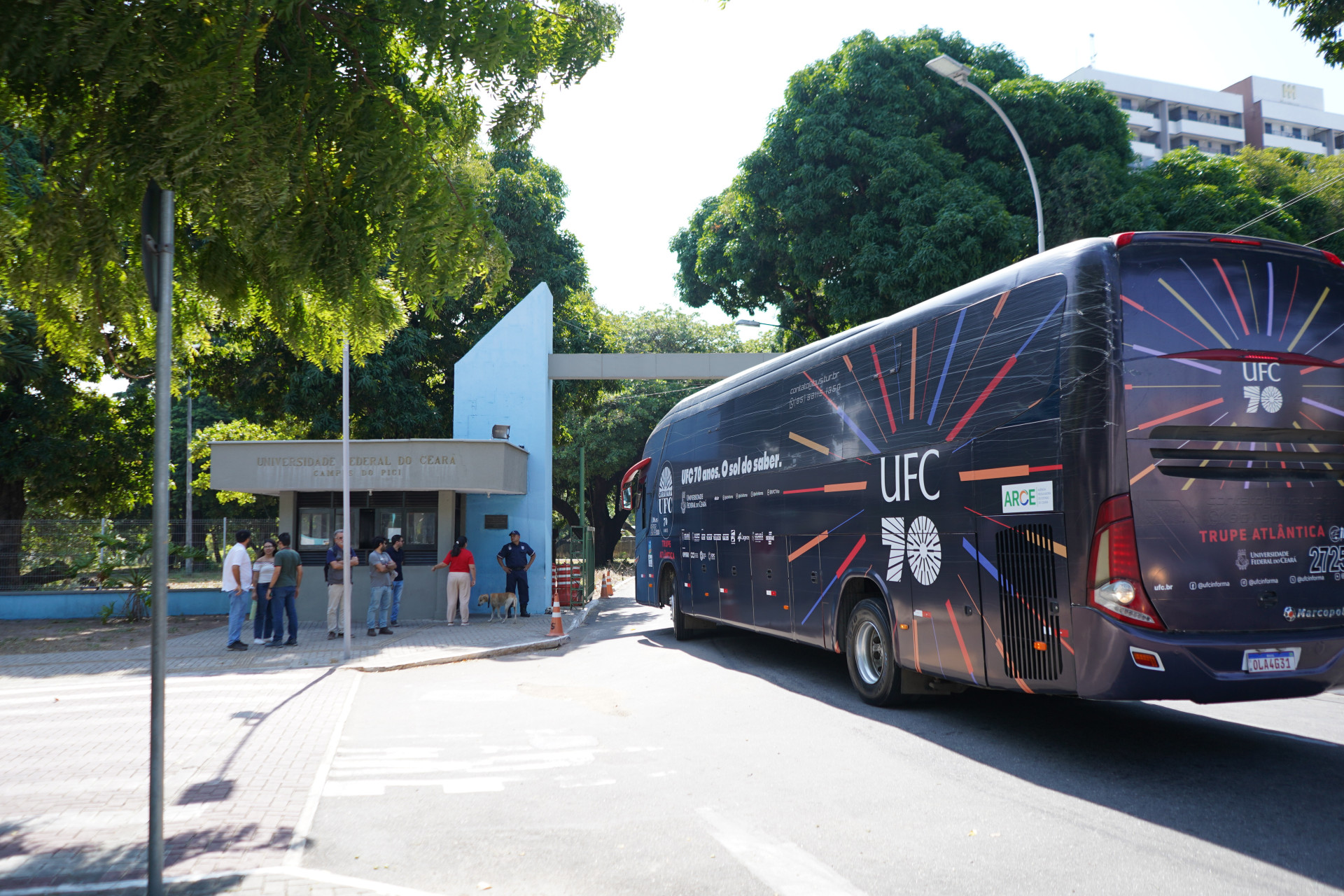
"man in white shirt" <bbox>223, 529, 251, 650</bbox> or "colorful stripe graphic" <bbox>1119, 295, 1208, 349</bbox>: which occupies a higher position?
"colorful stripe graphic" <bbox>1119, 295, 1208, 349</bbox>

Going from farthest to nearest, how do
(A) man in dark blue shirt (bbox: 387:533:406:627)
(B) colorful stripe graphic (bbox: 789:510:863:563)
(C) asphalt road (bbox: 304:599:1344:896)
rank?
(A) man in dark blue shirt (bbox: 387:533:406:627) → (B) colorful stripe graphic (bbox: 789:510:863:563) → (C) asphalt road (bbox: 304:599:1344:896)

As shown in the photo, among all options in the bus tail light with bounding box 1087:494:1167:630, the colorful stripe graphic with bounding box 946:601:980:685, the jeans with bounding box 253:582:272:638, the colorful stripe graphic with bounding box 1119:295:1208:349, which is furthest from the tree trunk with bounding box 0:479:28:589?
the colorful stripe graphic with bounding box 1119:295:1208:349

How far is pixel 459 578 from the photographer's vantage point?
1797 centimetres

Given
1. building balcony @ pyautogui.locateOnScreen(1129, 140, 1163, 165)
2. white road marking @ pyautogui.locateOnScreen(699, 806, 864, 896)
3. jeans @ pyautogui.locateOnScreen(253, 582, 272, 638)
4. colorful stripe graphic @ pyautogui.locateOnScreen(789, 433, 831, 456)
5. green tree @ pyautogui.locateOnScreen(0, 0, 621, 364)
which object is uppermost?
building balcony @ pyautogui.locateOnScreen(1129, 140, 1163, 165)

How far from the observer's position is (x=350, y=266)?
5.25 m

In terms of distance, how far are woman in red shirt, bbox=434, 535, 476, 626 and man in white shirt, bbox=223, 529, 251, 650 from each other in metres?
3.98

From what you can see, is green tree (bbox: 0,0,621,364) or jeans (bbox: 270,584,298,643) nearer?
green tree (bbox: 0,0,621,364)

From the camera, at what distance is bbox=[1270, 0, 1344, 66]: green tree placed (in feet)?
34.6

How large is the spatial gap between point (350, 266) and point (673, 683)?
22.9 ft

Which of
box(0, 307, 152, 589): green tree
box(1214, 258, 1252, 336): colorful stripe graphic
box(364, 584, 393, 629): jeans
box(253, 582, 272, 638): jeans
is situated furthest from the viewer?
box(0, 307, 152, 589): green tree

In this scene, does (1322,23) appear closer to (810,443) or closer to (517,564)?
(810,443)

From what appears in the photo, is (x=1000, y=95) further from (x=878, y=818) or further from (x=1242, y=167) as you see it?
(x=878, y=818)

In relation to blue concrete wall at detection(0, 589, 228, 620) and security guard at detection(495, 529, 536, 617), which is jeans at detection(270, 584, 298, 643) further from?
blue concrete wall at detection(0, 589, 228, 620)

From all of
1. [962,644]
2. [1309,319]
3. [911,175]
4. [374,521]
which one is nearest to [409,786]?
[962,644]
